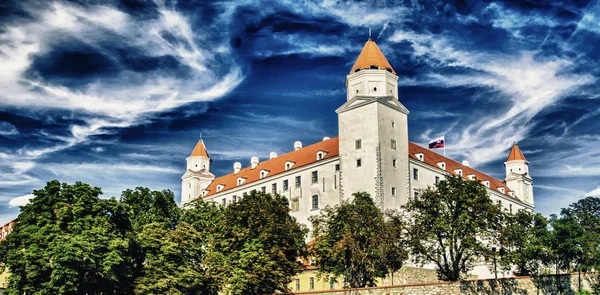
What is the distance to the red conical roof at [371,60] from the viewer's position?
6681 centimetres

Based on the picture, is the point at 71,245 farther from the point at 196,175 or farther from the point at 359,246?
the point at 196,175

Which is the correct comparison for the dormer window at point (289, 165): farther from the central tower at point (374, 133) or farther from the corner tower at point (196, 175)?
the corner tower at point (196, 175)

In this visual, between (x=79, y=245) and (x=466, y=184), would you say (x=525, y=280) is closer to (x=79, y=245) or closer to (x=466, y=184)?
(x=466, y=184)

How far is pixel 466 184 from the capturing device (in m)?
43.5

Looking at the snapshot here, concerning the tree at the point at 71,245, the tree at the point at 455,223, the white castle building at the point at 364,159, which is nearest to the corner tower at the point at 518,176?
the white castle building at the point at 364,159

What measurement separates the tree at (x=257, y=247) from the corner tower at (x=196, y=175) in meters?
48.7

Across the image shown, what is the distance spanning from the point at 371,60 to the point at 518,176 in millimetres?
42993

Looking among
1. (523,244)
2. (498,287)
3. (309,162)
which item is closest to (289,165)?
(309,162)

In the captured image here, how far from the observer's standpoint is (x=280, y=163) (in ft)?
265

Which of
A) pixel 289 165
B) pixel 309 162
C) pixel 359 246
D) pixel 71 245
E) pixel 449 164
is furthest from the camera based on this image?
pixel 449 164

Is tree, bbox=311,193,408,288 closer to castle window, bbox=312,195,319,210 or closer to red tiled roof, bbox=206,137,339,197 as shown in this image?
castle window, bbox=312,195,319,210

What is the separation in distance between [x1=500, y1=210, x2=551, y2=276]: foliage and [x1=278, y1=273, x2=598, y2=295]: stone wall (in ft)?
5.69

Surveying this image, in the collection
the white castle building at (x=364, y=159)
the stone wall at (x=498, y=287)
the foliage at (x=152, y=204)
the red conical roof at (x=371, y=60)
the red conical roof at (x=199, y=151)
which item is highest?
the red conical roof at (x=371, y=60)

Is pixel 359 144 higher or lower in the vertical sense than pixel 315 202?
higher
